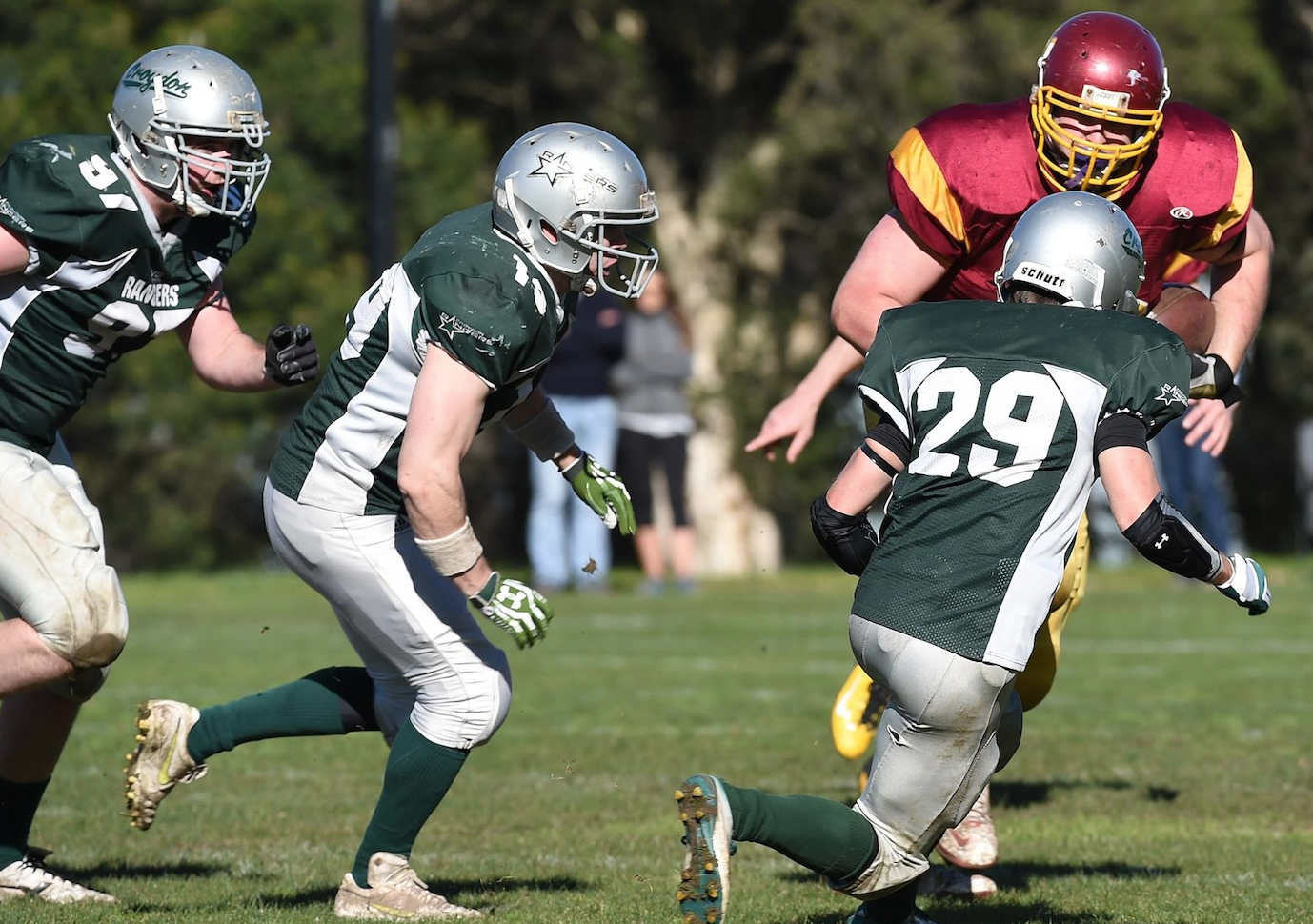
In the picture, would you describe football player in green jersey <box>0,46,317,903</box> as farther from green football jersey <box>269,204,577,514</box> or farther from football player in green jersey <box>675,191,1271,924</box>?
football player in green jersey <box>675,191,1271,924</box>

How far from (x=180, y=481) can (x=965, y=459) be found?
41.7 feet

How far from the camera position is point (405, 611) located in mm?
4086

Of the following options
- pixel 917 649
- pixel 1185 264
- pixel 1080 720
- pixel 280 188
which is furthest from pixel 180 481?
pixel 917 649

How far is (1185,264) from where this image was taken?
17.6 feet

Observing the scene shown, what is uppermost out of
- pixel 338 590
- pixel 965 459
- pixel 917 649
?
pixel 965 459

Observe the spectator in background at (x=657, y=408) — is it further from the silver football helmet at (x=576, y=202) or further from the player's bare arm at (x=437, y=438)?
the player's bare arm at (x=437, y=438)

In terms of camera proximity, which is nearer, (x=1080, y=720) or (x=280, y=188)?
(x=1080, y=720)

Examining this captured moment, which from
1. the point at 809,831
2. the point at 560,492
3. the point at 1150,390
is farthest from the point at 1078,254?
the point at 560,492

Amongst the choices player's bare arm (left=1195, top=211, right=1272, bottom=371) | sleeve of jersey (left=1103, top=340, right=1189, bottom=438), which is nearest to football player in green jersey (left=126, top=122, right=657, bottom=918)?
sleeve of jersey (left=1103, top=340, right=1189, bottom=438)

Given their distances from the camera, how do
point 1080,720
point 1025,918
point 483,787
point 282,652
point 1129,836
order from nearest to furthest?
point 1025,918 < point 1129,836 < point 483,787 < point 1080,720 < point 282,652

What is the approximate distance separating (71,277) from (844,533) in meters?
1.82

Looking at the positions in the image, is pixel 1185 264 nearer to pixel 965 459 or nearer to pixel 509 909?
pixel 965 459

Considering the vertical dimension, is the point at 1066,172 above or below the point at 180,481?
above

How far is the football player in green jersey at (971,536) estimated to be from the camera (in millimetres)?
3479
